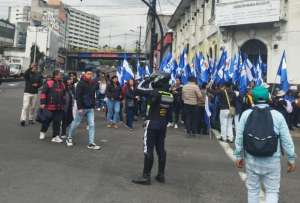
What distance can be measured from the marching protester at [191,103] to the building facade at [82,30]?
4662 inches

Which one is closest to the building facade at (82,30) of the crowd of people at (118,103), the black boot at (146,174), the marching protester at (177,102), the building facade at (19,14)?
the building facade at (19,14)

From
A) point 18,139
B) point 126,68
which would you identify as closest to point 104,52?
point 126,68

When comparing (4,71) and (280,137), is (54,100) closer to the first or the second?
(280,137)

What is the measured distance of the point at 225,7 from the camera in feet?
92.5

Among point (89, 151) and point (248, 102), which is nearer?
point (89, 151)

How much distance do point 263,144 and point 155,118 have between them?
2.78 metres

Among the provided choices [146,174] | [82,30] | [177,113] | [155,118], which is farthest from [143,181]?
[82,30]

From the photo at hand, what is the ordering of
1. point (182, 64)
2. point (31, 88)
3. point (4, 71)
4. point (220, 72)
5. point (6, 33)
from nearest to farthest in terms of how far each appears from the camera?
1. point (31, 88)
2. point (220, 72)
3. point (182, 64)
4. point (4, 71)
5. point (6, 33)

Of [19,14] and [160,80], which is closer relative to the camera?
[160,80]

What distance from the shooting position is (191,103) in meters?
15.0

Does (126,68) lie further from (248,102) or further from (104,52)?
(104,52)

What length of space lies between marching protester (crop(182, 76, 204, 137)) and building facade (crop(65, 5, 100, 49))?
118412 mm

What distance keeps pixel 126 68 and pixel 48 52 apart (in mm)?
90584

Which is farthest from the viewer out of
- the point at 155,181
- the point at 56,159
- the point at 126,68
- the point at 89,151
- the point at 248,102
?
the point at 126,68
